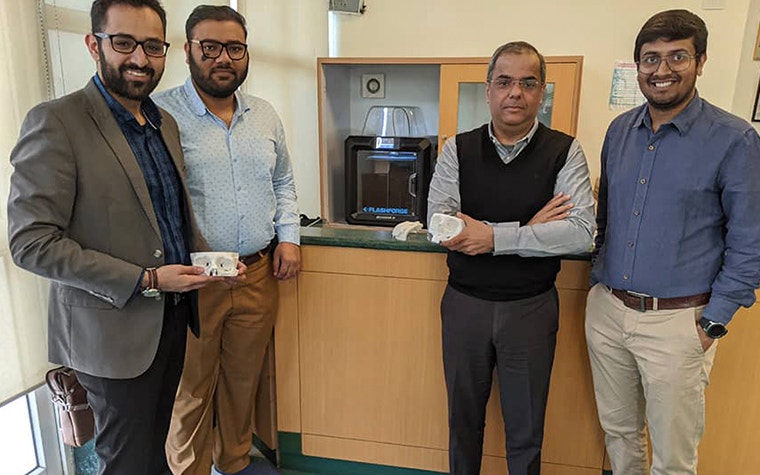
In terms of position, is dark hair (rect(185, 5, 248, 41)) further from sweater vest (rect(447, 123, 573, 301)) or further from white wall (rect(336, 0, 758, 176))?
white wall (rect(336, 0, 758, 176))

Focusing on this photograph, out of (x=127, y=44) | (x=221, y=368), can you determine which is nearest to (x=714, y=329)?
(x=221, y=368)

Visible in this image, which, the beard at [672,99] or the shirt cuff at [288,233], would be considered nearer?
the beard at [672,99]

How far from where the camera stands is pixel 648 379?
1.41m

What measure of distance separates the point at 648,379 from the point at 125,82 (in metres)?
1.48

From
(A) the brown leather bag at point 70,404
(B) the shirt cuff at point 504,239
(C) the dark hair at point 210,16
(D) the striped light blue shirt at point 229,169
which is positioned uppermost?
(C) the dark hair at point 210,16

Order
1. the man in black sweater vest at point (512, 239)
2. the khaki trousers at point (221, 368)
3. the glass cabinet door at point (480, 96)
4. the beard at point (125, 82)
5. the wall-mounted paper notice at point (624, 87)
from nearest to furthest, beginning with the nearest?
the beard at point (125, 82), the man in black sweater vest at point (512, 239), the khaki trousers at point (221, 368), the glass cabinet door at point (480, 96), the wall-mounted paper notice at point (624, 87)

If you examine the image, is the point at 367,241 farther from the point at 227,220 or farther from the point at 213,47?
the point at 213,47

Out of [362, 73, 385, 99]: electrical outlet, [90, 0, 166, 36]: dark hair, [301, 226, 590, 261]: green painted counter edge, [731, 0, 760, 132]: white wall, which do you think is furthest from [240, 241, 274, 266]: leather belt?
[731, 0, 760, 132]: white wall

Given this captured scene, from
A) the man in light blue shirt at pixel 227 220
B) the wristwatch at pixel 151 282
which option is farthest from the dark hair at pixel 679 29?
the wristwatch at pixel 151 282

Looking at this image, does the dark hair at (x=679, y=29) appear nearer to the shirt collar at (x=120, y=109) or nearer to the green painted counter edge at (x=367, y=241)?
the green painted counter edge at (x=367, y=241)

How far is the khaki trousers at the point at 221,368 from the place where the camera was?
1.63 meters

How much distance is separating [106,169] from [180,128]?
15.8 inches

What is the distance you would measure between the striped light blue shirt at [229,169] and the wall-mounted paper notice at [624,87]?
2475mm

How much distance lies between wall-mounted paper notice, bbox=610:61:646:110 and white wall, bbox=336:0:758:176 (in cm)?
4
